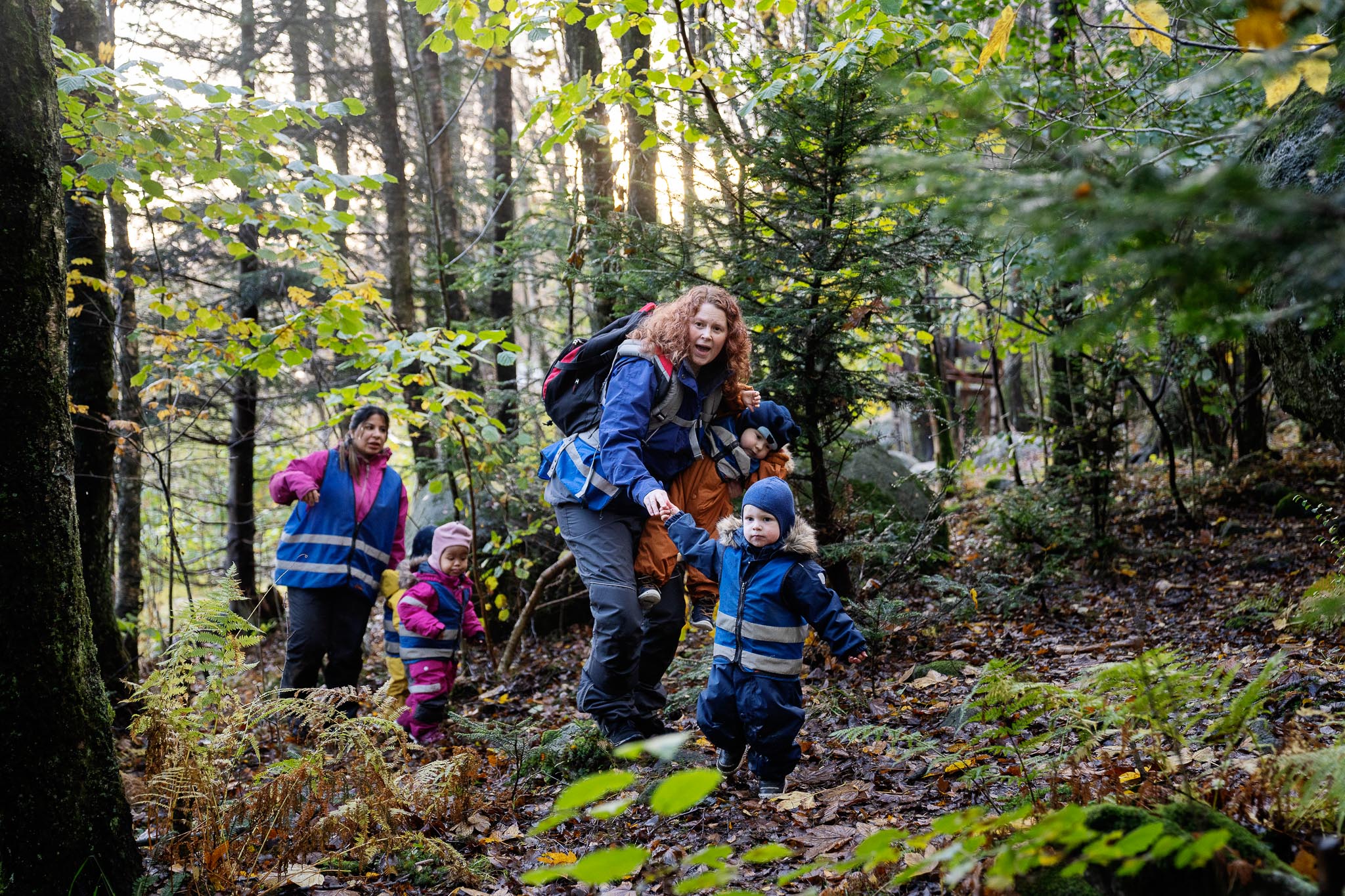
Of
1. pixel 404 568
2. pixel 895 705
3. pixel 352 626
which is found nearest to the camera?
pixel 895 705

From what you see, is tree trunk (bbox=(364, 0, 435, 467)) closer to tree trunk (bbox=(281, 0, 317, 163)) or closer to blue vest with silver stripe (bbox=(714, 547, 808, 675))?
tree trunk (bbox=(281, 0, 317, 163))

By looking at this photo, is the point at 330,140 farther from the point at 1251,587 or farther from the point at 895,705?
the point at 1251,587

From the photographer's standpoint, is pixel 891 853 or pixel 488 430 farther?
pixel 488 430

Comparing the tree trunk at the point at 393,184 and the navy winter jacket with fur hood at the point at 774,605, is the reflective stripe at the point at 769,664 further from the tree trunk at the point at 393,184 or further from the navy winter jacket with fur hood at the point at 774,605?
the tree trunk at the point at 393,184

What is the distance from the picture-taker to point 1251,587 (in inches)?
248

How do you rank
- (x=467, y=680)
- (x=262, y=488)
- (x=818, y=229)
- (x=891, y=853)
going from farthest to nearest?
1. (x=262, y=488)
2. (x=467, y=680)
3. (x=818, y=229)
4. (x=891, y=853)

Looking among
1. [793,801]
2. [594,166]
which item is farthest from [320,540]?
[594,166]

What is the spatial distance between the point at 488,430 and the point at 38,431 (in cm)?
356

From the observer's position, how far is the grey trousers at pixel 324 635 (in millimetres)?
5848

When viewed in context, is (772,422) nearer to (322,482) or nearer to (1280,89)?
(1280,89)

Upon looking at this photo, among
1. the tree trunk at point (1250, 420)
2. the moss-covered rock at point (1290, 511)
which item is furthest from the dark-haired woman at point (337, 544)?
the tree trunk at point (1250, 420)

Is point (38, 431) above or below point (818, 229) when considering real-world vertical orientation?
below

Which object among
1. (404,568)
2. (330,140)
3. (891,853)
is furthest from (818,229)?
(330,140)

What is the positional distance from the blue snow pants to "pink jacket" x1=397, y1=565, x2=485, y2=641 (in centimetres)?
269
